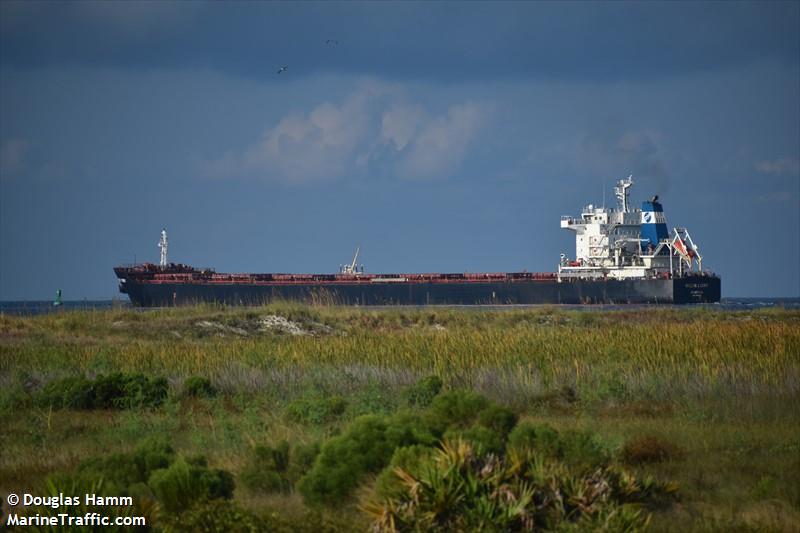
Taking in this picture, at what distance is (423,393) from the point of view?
15672 mm

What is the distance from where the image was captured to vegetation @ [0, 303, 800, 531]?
8.50m

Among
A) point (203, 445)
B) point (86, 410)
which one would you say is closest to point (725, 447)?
point (203, 445)

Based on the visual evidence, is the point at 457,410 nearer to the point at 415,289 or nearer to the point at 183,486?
the point at 183,486

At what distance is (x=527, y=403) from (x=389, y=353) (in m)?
7.66

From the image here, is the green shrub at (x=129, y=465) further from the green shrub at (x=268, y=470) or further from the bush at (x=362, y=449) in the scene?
the bush at (x=362, y=449)

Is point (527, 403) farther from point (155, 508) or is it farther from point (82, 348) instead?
point (82, 348)

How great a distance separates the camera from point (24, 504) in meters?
9.90

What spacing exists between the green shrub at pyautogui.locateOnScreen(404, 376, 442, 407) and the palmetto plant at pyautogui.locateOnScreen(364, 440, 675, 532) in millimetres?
6605

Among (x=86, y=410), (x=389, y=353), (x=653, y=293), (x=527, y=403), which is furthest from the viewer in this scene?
(x=653, y=293)

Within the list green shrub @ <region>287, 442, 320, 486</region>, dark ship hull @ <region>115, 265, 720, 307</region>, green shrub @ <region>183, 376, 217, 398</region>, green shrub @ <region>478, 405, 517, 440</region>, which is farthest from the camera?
dark ship hull @ <region>115, 265, 720, 307</region>

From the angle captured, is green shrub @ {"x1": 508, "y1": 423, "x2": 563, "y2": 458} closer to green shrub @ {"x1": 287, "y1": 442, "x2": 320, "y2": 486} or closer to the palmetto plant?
the palmetto plant

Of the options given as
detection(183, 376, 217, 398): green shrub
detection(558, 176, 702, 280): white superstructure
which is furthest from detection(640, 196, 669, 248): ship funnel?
detection(183, 376, 217, 398): green shrub

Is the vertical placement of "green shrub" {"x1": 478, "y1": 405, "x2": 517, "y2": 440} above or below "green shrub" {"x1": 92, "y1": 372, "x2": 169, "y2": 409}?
above

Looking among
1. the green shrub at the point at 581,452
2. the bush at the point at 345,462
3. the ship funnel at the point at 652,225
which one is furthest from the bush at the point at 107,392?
the ship funnel at the point at 652,225
